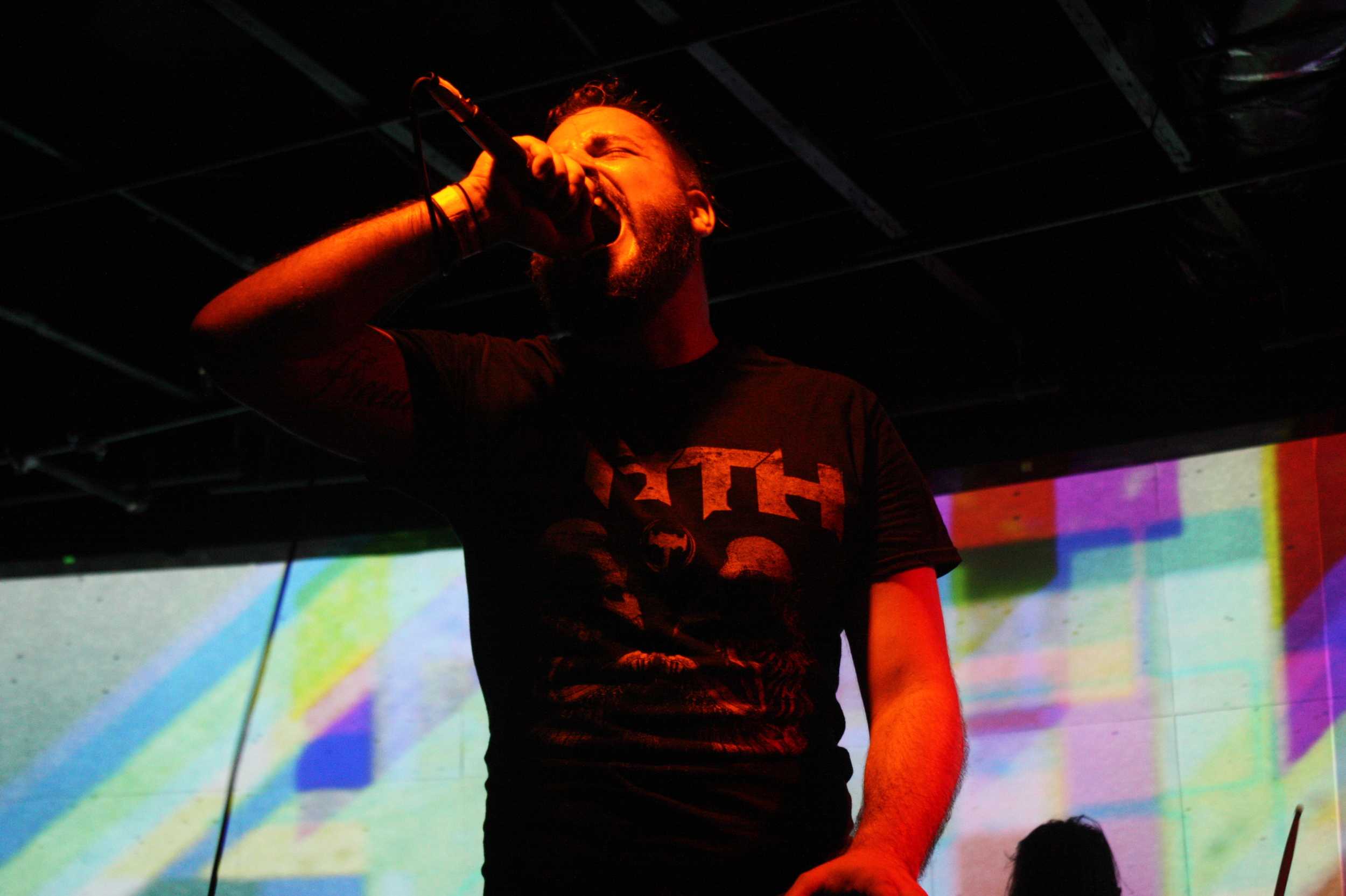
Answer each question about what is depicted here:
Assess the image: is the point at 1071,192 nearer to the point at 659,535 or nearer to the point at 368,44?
the point at 368,44

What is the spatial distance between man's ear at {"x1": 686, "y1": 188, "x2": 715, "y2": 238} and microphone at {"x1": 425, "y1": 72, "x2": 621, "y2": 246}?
1.18 ft

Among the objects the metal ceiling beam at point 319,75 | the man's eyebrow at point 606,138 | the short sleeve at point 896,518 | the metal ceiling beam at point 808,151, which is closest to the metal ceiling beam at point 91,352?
the metal ceiling beam at point 319,75

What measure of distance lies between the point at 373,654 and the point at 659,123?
312 centimetres

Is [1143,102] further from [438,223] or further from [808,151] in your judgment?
[438,223]

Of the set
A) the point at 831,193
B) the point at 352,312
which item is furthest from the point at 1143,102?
the point at 352,312

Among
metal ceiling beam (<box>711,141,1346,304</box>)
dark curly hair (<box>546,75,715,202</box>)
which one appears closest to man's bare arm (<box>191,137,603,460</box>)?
dark curly hair (<box>546,75,715,202</box>)

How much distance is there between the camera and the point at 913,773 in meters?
1.07

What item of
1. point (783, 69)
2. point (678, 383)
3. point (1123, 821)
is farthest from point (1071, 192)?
point (678, 383)

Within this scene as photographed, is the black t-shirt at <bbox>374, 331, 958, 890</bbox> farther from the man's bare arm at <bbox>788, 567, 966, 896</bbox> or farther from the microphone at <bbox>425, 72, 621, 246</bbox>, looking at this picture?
the microphone at <bbox>425, 72, 621, 246</bbox>

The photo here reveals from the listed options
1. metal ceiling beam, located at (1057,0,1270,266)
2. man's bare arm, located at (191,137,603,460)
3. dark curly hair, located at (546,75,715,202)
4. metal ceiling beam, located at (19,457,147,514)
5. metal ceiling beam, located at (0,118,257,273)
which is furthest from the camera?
metal ceiling beam, located at (19,457,147,514)

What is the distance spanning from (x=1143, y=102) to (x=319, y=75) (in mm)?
1795

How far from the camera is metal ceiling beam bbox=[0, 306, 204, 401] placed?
374cm

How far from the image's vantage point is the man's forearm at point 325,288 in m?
1.07

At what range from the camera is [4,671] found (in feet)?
15.3
